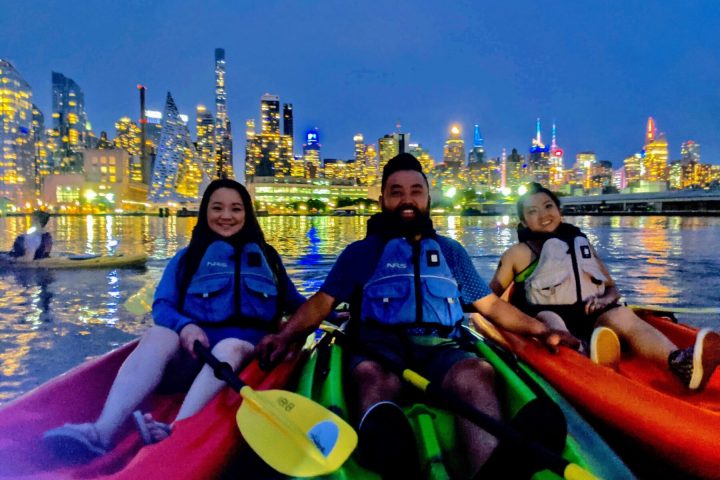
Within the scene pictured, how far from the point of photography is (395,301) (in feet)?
8.75

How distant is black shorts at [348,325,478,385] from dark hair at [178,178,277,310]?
95cm

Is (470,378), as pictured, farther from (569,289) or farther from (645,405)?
(569,289)

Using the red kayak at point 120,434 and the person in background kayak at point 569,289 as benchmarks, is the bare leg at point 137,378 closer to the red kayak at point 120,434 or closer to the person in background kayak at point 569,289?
the red kayak at point 120,434

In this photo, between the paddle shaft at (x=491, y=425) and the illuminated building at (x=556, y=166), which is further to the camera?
the illuminated building at (x=556, y=166)

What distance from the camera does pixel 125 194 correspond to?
11225 centimetres

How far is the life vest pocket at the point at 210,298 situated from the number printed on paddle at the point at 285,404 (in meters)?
0.86

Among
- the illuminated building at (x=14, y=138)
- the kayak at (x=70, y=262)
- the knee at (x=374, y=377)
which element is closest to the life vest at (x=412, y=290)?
the knee at (x=374, y=377)

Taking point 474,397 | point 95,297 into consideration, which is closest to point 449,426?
point 474,397

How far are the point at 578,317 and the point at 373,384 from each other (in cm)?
187

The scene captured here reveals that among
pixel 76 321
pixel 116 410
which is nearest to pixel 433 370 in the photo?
pixel 116 410

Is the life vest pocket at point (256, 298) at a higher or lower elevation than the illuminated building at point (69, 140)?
lower

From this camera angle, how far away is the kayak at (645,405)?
6.52ft

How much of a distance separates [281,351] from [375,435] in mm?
870

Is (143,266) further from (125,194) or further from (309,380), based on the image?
(125,194)
